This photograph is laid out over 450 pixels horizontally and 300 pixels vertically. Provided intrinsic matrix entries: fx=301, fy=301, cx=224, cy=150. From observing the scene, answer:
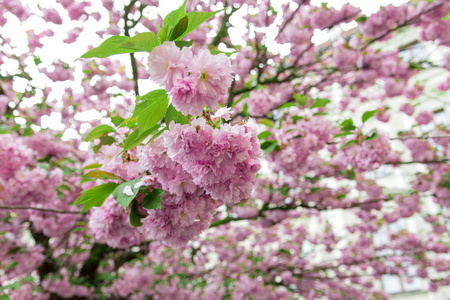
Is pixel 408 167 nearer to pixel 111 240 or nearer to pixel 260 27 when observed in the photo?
pixel 260 27

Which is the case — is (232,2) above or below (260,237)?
above

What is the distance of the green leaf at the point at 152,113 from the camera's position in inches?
32.8

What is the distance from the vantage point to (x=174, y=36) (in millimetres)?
837

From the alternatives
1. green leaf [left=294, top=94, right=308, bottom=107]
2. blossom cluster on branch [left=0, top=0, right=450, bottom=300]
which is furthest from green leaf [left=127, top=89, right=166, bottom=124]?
green leaf [left=294, top=94, right=308, bottom=107]

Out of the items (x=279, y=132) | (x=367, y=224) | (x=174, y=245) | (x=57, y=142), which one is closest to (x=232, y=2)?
(x=279, y=132)

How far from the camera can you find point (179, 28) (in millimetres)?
824

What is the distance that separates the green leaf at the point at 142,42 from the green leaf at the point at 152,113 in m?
0.14

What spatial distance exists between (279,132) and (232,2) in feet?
5.16

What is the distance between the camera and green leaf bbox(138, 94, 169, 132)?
0.83 metres

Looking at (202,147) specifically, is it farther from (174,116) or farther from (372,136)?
(372,136)

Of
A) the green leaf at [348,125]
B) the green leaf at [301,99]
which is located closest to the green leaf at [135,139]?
the green leaf at [348,125]

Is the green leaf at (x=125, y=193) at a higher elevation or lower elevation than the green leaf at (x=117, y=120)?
lower

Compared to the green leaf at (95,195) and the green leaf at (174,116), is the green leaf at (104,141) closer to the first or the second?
the green leaf at (95,195)

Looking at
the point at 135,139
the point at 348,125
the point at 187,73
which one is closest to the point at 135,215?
the point at 135,139
